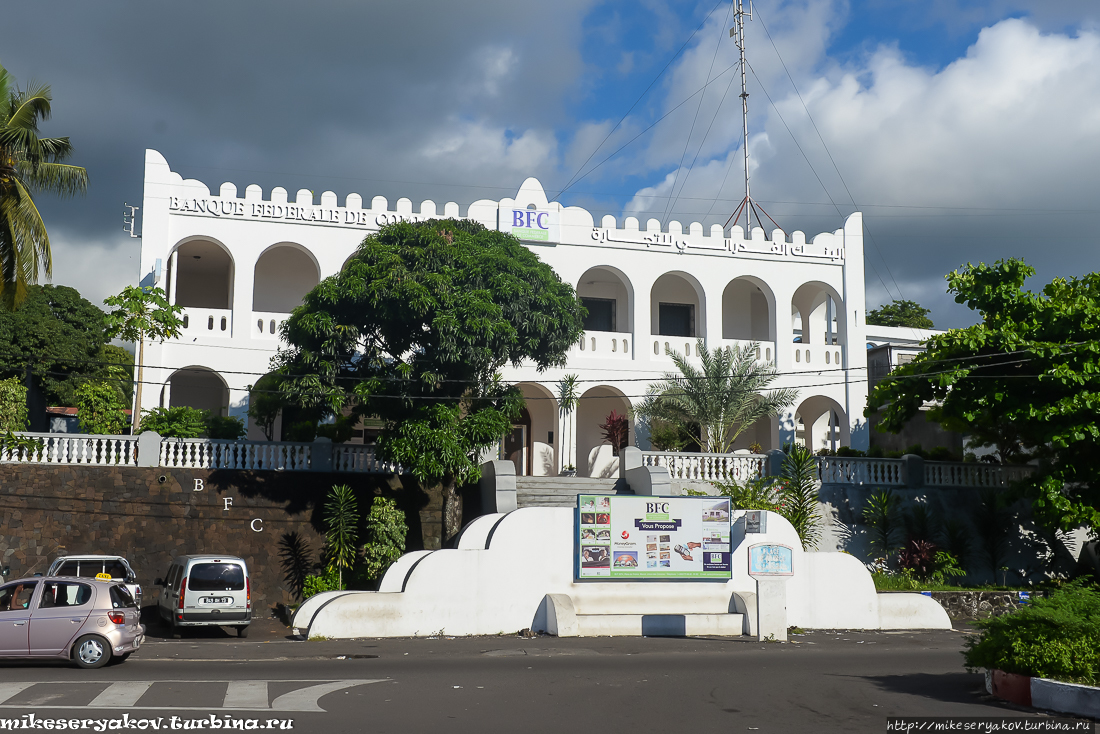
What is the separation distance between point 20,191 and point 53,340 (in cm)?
1133

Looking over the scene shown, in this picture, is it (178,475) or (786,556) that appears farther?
(178,475)

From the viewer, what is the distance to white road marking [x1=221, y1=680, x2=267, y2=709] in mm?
8968

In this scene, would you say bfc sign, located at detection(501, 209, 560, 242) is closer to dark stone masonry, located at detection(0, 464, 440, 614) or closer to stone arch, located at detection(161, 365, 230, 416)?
dark stone masonry, located at detection(0, 464, 440, 614)

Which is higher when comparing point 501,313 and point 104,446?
point 501,313

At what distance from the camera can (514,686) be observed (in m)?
10.8

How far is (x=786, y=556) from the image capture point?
16.6 meters

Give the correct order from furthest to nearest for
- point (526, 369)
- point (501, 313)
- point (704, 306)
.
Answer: point (704, 306) < point (526, 369) < point (501, 313)

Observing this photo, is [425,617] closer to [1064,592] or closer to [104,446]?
[104,446]

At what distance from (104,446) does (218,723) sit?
46.5 ft

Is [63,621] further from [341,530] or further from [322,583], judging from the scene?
[322,583]

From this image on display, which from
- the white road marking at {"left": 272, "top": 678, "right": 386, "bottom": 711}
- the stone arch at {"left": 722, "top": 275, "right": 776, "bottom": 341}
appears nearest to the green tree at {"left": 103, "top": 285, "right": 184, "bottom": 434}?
the white road marking at {"left": 272, "top": 678, "right": 386, "bottom": 711}

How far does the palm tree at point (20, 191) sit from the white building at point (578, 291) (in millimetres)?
5130

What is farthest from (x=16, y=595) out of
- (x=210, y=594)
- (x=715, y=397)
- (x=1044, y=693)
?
(x=715, y=397)

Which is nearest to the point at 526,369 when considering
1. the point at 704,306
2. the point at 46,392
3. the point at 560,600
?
the point at 704,306
